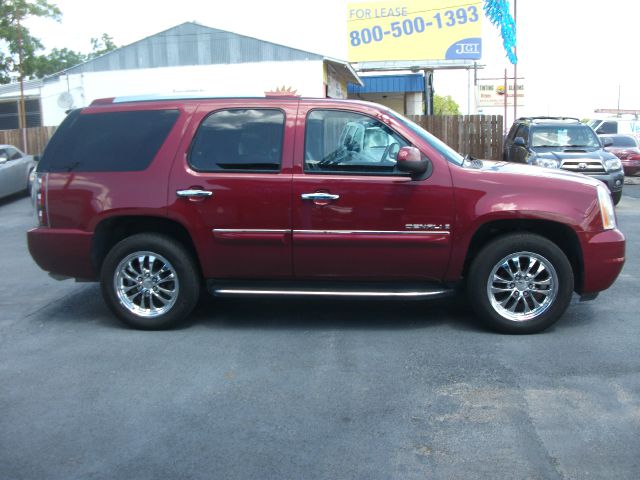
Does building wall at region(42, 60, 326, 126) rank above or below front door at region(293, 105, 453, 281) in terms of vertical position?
above

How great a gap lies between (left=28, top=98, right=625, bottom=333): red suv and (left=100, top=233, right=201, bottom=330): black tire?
0.5 inches

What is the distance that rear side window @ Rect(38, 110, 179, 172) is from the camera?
598cm

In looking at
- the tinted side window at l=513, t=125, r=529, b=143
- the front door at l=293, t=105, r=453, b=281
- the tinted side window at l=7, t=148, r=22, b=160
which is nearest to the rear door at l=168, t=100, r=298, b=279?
the front door at l=293, t=105, r=453, b=281

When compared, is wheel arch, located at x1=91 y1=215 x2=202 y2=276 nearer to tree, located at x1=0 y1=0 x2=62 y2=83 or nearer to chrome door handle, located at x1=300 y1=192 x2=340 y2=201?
chrome door handle, located at x1=300 y1=192 x2=340 y2=201

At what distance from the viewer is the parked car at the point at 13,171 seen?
17078mm

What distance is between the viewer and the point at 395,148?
5.78 metres

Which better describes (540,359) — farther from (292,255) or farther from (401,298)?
(292,255)

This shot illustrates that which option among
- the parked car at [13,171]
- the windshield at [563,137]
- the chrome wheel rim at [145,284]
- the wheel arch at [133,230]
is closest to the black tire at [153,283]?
the chrome wheel rim at [145,284]

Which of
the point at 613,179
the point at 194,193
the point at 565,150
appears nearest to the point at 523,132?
the point at 565,150

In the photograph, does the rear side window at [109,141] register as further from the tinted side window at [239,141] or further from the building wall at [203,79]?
the building wall at [203,79]

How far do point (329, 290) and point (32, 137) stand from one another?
2190 centimetres

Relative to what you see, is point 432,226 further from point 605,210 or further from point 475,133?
point 475,133

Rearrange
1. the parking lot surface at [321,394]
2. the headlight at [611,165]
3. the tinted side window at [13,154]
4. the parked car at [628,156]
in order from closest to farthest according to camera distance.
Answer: the parking lot surface at [321,394], the headlight at [611,165], the tinted side window at [13,154], the parked car at [628,156]

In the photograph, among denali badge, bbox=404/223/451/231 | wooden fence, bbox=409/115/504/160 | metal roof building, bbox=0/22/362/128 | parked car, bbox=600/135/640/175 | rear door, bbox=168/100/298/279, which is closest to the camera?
denali badge, bbox=404/223/451/231
